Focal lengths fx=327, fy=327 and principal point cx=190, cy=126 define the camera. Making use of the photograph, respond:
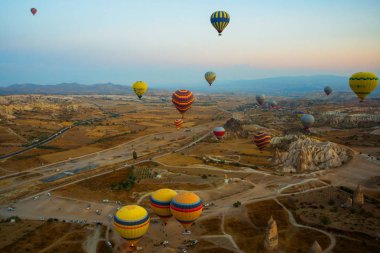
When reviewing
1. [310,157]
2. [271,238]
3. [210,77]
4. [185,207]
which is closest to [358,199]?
[271,238]

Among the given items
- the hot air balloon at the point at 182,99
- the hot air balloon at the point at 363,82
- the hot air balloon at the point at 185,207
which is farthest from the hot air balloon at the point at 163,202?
the hot air balloon at the point at 363,82

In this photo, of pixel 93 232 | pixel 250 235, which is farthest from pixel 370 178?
pixel 93 232

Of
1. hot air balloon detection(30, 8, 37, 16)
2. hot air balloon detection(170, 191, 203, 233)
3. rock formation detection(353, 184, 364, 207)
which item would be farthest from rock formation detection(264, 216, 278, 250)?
hot air balloon detection(30, 8, 37, 16)

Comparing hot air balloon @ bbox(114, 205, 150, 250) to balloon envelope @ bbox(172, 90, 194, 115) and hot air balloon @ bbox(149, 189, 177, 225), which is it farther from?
balloon envelope @ bbox(172, 90, 194, 115)

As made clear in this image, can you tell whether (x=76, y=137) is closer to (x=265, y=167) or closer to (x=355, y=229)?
(x=265, y=167)

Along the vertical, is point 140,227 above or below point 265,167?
above

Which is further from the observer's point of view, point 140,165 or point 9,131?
point 9,131

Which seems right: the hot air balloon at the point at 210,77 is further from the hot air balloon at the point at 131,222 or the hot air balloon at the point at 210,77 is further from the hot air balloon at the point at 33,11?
the hot air balloon at the point at 131,222
